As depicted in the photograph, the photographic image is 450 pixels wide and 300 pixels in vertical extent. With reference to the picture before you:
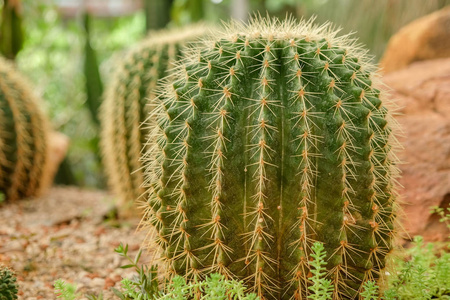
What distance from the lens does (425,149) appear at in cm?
286

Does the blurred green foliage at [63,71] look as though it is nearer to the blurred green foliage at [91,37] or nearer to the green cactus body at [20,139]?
the blurred green foliage at [91,37]

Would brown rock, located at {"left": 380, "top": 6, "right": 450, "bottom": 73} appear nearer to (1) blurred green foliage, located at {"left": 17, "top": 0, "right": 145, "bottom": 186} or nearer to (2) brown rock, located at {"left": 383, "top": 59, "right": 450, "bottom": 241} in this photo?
(2) brown rock, located at {"left": 383, "top": 59, "right": 450, "bottom": 241}

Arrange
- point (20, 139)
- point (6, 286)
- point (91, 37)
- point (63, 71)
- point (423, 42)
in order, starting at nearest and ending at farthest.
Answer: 1. point (6, 286)
2. point (423, 42)
3. point (20, 139)
4. point (91, 37)
5. point (63, 71)

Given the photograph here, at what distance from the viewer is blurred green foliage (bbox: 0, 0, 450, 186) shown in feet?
19.0

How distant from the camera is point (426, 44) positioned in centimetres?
389

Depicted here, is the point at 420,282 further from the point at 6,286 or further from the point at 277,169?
the point at 6,286

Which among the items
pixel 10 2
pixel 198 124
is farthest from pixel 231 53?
pixel 10 2

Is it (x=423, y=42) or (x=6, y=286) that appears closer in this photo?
(x=6, y=286)

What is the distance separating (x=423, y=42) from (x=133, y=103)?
2.17 metres

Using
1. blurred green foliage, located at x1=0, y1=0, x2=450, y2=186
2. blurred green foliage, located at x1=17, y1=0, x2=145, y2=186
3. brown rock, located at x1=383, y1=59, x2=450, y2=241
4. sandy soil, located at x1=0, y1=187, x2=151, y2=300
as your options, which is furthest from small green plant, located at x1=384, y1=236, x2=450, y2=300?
blurred green foliage, located at x1=17, y1=0, x2=145, y2=186

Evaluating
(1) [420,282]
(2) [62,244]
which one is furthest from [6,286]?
(1) [420,282]

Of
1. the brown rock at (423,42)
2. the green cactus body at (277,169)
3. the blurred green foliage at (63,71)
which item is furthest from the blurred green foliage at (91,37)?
the green cactus body at (277,169)

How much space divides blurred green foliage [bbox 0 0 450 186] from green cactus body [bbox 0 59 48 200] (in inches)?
46.9

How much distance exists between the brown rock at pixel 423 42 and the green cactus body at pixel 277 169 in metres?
2.18
